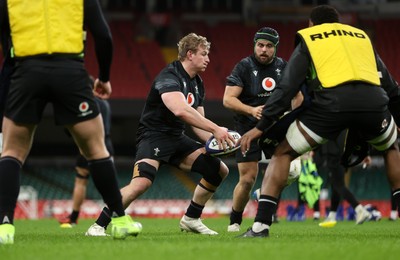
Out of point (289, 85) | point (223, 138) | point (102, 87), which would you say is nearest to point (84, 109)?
point (102, 87)

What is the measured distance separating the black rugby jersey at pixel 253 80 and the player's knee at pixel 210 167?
1313mm

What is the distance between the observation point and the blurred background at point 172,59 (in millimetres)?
23156

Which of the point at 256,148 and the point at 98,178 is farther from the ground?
the point at 98,178

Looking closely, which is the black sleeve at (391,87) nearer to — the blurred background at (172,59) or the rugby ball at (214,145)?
the rugby ball at (214,145)

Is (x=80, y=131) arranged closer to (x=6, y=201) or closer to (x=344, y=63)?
(x=6, y=201)

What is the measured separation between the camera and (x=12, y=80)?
261 inches

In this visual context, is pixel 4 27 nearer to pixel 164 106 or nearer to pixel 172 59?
pixel 164 106

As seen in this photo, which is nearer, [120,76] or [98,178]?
[98,178]

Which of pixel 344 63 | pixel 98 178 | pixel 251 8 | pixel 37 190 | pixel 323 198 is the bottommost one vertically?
pixel 37 190

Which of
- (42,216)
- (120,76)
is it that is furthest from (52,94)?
(120,76)

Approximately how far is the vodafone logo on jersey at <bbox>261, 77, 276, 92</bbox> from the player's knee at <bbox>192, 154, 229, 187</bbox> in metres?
1.51

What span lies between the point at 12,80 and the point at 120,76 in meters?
18.7

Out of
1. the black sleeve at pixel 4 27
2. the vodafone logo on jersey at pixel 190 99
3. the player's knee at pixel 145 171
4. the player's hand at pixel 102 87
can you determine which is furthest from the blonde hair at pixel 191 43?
the black sleeve at pixel 4 27

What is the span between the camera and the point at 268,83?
1023 cm
